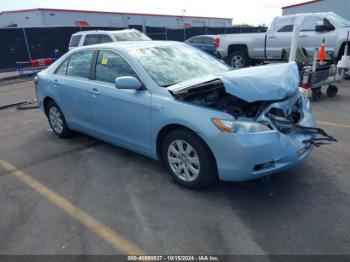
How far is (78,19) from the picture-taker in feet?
98.8

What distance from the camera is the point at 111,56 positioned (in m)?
4.57

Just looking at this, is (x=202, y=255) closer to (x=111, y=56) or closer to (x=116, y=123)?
(x=116, y=123)

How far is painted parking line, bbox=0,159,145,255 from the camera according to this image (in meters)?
2.96

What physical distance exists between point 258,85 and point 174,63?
4.37ft

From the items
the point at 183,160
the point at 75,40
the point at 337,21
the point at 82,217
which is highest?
the point at 337,21

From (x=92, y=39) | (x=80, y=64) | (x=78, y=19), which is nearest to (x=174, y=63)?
(x=80, y=64)

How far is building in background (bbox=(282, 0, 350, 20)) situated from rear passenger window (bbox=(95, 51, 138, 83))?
79.8 ft

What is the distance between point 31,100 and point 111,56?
6.31 meters

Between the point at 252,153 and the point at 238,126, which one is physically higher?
the point at 238,126

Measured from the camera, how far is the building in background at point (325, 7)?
24.0 metres

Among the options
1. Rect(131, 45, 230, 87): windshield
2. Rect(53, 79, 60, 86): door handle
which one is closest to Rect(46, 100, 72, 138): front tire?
Rect(53, 79, 60, 86): door handle

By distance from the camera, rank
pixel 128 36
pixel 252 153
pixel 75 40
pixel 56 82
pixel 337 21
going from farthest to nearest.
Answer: pixel 75 40 < pixel 128 36 < pixel 337 21 < pixel 56 82 < pixel 252 153

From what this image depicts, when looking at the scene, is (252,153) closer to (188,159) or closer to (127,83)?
(188,159)

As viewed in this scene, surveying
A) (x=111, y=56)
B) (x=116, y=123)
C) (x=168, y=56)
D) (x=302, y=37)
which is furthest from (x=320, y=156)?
(x=302, y=37)
